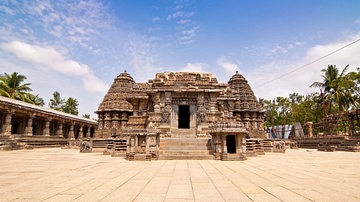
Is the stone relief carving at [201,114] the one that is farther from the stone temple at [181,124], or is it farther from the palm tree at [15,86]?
the palm tree at [15,86]

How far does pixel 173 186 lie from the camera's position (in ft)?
17.0

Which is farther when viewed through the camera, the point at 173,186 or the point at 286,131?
the point at 286,131

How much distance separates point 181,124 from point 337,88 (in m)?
24.5

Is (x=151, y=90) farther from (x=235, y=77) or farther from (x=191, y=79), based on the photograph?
(x=235, y=77)

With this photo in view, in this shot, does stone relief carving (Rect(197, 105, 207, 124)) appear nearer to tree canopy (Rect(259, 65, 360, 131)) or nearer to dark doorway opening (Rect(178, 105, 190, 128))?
dark doorway opening (Rect(178, 105, 190, 128))

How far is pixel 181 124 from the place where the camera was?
73.8 ft

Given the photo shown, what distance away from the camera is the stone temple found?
12016 mm

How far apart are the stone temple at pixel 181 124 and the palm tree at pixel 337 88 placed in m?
18.1

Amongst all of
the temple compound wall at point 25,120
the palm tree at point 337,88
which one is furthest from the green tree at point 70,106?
the palm tree at point 337,88

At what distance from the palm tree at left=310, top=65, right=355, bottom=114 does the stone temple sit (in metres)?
18.1

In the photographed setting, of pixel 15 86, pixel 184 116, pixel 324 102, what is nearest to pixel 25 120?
pixel 15 86

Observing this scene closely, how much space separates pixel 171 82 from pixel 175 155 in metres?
7.08

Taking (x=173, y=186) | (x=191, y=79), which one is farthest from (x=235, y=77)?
(x=173, y=186)

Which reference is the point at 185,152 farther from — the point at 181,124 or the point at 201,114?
the point at 181,124
